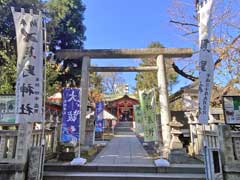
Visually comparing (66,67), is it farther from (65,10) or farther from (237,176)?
(237,176)

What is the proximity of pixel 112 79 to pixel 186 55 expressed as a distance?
29.6 m

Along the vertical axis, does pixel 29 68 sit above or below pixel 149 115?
above

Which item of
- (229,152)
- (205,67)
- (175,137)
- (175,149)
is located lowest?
(175,149)

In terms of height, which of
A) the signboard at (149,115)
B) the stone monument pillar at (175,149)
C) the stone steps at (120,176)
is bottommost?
the stone steps at (120,176)

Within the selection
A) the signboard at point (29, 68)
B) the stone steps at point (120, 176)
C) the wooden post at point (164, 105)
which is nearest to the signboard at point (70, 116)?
the stone steps at point (120, 176)

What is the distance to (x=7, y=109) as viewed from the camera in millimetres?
5703

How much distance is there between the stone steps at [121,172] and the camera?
508 cm

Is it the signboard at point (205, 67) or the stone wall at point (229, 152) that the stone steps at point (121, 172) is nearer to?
the stone wall at point (229, 152)

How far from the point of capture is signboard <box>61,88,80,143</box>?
660 centimetres

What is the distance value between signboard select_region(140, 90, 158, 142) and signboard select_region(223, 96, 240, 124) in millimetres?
3303

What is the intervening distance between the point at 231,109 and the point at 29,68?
491cm

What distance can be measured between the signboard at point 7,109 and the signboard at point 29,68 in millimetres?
1111

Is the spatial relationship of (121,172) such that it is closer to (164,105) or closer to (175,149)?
(175,149)

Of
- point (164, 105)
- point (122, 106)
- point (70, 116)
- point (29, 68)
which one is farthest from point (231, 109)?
point (122, 106)
